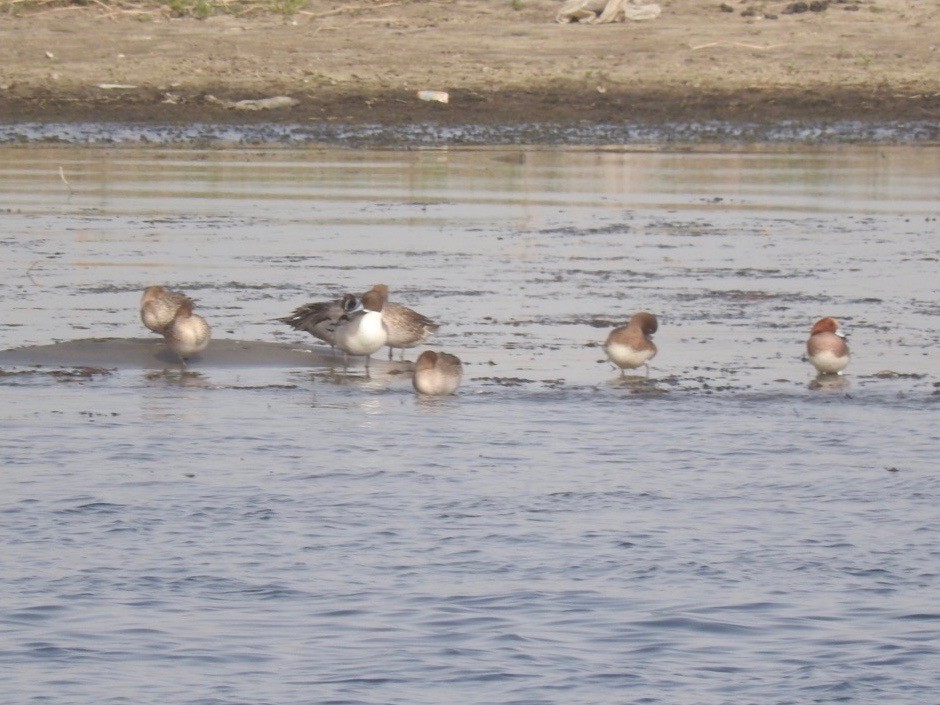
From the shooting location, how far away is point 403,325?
12.6 metres

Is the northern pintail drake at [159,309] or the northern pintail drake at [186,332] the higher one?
the northern pintail drake at [159,309]

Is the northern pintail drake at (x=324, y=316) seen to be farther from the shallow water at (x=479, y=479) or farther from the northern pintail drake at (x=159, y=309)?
the northern pintail drake at (x=159, y=309)

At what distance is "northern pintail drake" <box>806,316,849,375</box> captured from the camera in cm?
1168

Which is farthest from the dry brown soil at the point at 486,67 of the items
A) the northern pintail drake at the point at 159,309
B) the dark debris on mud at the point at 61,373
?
the dark debris on mud at the point at 61,373

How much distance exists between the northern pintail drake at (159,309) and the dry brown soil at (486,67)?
1837 centimetres

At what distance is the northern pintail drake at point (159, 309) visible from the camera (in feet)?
41.7

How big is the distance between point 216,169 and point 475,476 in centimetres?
1643

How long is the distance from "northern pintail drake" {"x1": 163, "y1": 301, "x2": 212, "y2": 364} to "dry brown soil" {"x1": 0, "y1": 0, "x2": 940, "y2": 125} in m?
19.1

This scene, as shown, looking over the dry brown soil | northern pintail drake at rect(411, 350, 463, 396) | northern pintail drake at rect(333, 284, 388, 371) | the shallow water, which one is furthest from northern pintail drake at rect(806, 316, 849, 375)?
the dry brown soil

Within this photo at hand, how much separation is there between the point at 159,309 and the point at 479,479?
4.02 metres

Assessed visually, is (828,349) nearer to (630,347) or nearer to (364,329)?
(630,347)

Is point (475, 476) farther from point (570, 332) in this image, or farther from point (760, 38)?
point (760, 38)

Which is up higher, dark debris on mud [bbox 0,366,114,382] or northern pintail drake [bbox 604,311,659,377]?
northern pintail drake [bbox 604,311,659,377]

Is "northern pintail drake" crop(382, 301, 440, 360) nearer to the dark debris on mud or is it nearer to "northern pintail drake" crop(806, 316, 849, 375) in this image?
the dark debris on mud
